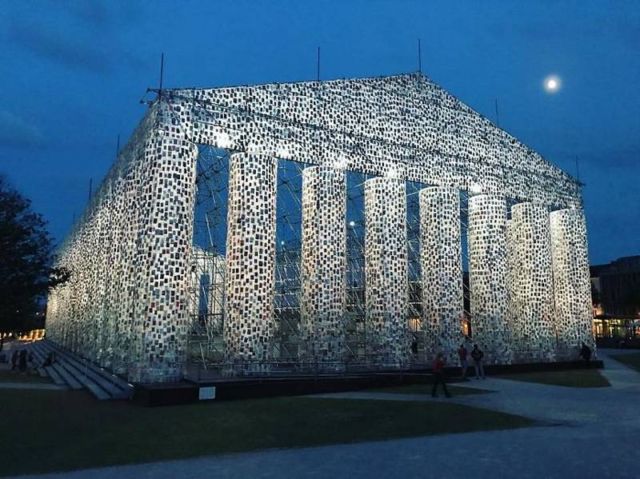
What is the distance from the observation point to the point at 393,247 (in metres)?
18.7

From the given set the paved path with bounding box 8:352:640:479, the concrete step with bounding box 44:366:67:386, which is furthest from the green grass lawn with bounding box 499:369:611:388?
the concrete step with bounding box 44:366:67:386

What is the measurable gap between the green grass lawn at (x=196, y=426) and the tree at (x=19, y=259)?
9973mm

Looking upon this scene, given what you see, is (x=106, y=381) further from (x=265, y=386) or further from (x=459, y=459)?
(x=459, y=459)

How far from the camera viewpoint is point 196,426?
30.6 ft

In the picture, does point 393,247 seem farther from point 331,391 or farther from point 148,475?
point 148,475

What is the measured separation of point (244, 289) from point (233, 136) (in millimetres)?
4395

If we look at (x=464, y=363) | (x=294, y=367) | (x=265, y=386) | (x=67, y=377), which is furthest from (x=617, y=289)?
(x=67, y=377)

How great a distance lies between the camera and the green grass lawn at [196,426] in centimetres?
735

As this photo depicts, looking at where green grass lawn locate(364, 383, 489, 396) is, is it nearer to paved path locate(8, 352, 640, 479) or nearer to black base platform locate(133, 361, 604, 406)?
black base platform locate(133, 361, 604, 406)

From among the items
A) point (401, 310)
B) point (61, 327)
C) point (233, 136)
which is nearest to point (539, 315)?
point (401, 310)

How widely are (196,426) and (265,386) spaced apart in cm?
429

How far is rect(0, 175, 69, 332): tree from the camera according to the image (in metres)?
21.1

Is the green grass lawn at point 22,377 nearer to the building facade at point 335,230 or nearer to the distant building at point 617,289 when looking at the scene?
the building facade at point 335,230

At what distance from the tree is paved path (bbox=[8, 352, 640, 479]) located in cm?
1750
